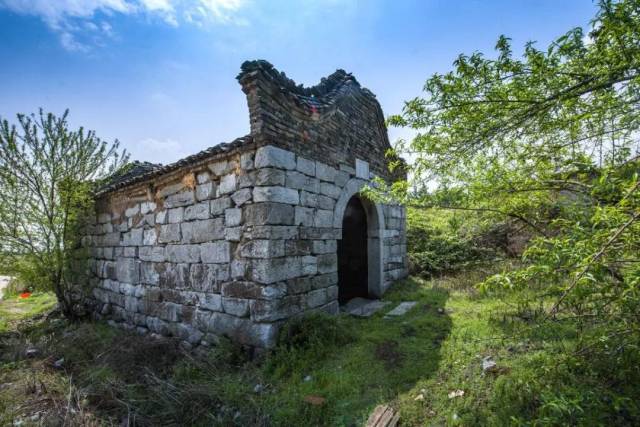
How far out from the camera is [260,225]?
3.70 meters

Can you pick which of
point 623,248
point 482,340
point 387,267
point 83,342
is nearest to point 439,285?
point 387,267

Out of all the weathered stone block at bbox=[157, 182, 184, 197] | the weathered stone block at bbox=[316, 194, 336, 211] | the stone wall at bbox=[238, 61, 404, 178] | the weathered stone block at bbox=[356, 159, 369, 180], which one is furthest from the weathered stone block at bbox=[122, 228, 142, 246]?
the weathered stone block at bbox=[356, 159, 369, 180]

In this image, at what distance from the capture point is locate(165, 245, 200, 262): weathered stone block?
4469mm

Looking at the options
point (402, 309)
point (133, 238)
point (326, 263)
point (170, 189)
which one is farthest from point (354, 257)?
point (133, 238)

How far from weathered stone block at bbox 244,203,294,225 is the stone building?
12 millimetres

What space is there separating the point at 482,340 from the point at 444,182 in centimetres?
175

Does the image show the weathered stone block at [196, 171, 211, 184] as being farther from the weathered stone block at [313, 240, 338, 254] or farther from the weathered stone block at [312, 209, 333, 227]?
the weathered stone block at [313, 240, 338, 254]

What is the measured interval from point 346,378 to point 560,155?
281 cm

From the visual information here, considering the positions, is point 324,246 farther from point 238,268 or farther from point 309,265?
point 238,268

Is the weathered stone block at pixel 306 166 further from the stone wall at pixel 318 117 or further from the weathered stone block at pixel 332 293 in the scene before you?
the weathered stone block at pixel 332 293

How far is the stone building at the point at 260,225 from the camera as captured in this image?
377cm

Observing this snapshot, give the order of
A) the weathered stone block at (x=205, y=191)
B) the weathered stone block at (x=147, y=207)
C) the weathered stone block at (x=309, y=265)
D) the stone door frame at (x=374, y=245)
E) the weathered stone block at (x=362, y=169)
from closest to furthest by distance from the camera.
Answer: the weathered stone block at (x=309, y=265) → the weathered stone block at (x=205, y=191) → the weathered stone block at (x=147, y=207) → the weathered stone block at (x=362, y=169) → the stone door frame at (x=374, y=245)

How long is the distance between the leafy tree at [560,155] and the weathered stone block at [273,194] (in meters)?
1.35

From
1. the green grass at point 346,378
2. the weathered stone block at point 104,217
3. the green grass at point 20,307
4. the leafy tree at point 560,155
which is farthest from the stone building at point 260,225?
the green grass at point 20,307
